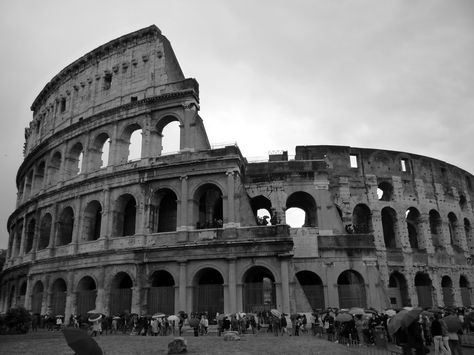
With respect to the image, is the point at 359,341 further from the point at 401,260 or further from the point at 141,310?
the point at 401,260

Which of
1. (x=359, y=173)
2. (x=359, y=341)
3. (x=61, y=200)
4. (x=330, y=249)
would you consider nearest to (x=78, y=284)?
(x=61, y=200)

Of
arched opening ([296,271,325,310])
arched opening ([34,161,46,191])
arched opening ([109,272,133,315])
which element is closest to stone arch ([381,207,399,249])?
arched opening ([296,271,325,310])

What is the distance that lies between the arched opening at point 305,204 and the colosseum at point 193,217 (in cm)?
13

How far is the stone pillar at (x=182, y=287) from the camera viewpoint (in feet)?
62.4

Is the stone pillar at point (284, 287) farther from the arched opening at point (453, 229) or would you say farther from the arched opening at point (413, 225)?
the arched opening at point (453, 229)

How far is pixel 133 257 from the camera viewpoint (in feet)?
67.1

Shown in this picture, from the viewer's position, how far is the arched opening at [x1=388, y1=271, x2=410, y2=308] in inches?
962

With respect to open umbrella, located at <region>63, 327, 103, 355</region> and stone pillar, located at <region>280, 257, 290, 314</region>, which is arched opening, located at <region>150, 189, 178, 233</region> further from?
open umbrella, located at <region>63, 327, 103, 355</region>

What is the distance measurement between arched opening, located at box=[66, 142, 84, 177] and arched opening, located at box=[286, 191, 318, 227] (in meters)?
13.6

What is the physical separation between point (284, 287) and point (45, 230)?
1678 centimetres

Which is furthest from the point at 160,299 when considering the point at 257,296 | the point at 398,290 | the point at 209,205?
the point at 398,290

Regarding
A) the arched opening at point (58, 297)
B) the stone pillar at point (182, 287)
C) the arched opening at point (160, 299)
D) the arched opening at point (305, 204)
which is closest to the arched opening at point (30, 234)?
the arched opening at point (58, 297)

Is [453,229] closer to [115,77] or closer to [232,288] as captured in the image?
[232,288]

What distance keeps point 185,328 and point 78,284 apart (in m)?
7.43
